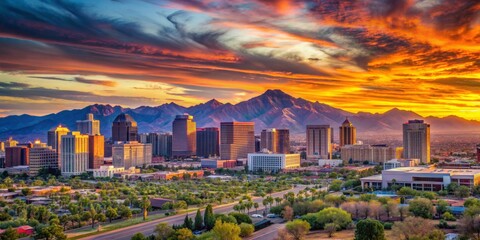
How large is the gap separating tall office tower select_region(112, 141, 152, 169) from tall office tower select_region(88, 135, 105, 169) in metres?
4.10

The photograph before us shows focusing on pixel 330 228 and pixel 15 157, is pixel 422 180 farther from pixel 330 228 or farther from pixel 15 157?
pixel 15 157

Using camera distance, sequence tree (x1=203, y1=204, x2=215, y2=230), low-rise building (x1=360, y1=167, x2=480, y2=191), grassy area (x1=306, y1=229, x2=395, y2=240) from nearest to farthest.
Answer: grassy area (x1=306, y1=229, x2=395, y2=240) < tree (x1=203, y1=204, x2=215, y2=230) < low-rise building (x1=360, y1=167, x2=480, y2=191)

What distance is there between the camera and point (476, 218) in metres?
28.3

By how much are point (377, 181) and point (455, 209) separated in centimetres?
1895

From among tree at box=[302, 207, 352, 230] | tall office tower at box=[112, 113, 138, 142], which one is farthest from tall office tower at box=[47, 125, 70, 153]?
tree at box=[302, 207, 352, 230]

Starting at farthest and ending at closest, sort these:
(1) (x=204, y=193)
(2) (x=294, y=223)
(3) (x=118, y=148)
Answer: (3) (x=118, y=148), (1) (x=204, y=193), (2) (x=294, y=223)

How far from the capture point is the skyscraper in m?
121

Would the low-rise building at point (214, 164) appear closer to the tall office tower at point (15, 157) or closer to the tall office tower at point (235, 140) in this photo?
the tall office tower at point (235, 140)

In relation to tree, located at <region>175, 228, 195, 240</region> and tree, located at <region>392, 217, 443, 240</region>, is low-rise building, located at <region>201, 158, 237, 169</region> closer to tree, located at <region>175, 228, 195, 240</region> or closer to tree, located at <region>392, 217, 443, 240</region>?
tree, located at <region>175, 228, 195, 240</region>

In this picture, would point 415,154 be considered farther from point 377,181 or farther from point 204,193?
point 204,193

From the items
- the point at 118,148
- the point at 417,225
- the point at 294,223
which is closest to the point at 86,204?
the point at 294,223

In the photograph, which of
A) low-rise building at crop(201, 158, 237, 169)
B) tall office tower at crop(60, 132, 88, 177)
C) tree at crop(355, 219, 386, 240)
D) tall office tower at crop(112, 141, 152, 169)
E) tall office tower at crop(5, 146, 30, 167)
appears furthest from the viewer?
tall office tower at crop(5, 146, 30, 167)

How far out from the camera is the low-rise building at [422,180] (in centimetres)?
5419

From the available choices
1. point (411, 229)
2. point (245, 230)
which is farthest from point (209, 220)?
point (411, 229)
